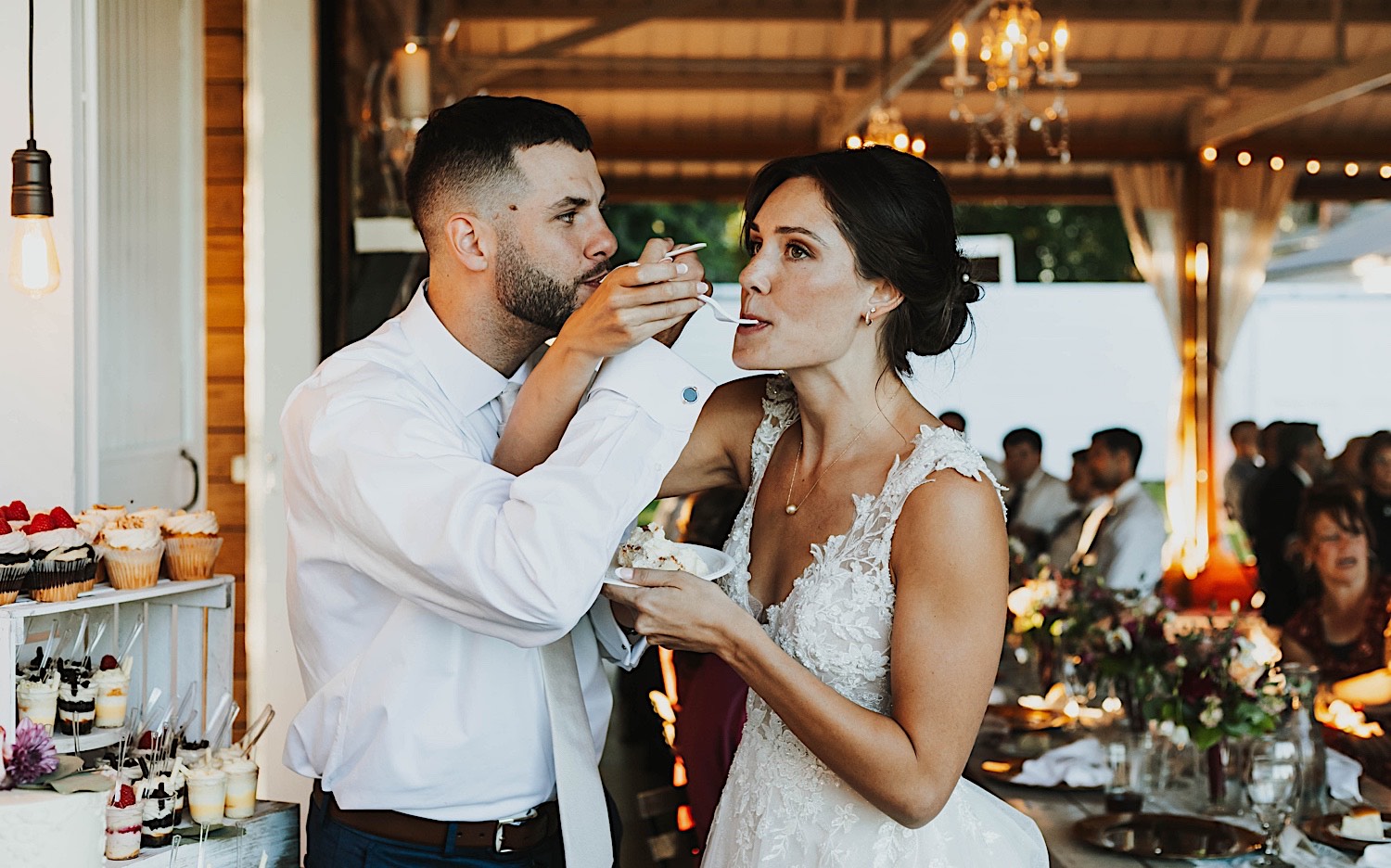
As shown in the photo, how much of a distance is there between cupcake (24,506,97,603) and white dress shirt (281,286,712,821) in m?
0.33

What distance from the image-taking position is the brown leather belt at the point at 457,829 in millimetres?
1926

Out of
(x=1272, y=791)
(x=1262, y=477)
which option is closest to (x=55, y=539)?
(x=1272, y=791)

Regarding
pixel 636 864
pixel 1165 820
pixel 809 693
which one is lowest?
pixel 636 864

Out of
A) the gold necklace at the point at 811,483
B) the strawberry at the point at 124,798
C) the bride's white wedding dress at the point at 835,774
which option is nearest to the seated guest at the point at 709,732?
the gold necklace at the point at 811,483

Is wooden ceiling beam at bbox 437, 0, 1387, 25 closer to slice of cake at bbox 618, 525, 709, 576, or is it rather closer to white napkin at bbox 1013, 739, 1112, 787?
white napkin at bbox 1013, 739, 1112, 787

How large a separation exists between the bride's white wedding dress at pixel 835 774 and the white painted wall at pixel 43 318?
1.28 metres

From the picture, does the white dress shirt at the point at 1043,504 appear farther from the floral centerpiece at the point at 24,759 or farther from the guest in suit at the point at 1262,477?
the floral centerpiece at the point at 24,759

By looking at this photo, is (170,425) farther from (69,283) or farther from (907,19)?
(907,19)

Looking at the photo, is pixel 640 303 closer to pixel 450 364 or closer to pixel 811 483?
pixel 450 364

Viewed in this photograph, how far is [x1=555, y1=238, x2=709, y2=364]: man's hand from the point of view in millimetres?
1743

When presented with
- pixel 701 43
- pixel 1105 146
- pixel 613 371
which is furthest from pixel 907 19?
pixel 613 371

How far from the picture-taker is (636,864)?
4344 mm

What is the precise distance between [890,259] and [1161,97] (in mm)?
10557

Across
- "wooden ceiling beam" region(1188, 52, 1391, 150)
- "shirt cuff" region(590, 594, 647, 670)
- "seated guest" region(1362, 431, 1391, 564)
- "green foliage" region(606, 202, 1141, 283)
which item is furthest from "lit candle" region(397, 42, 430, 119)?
"green foliage" region(606, 202, 1141, 283)
